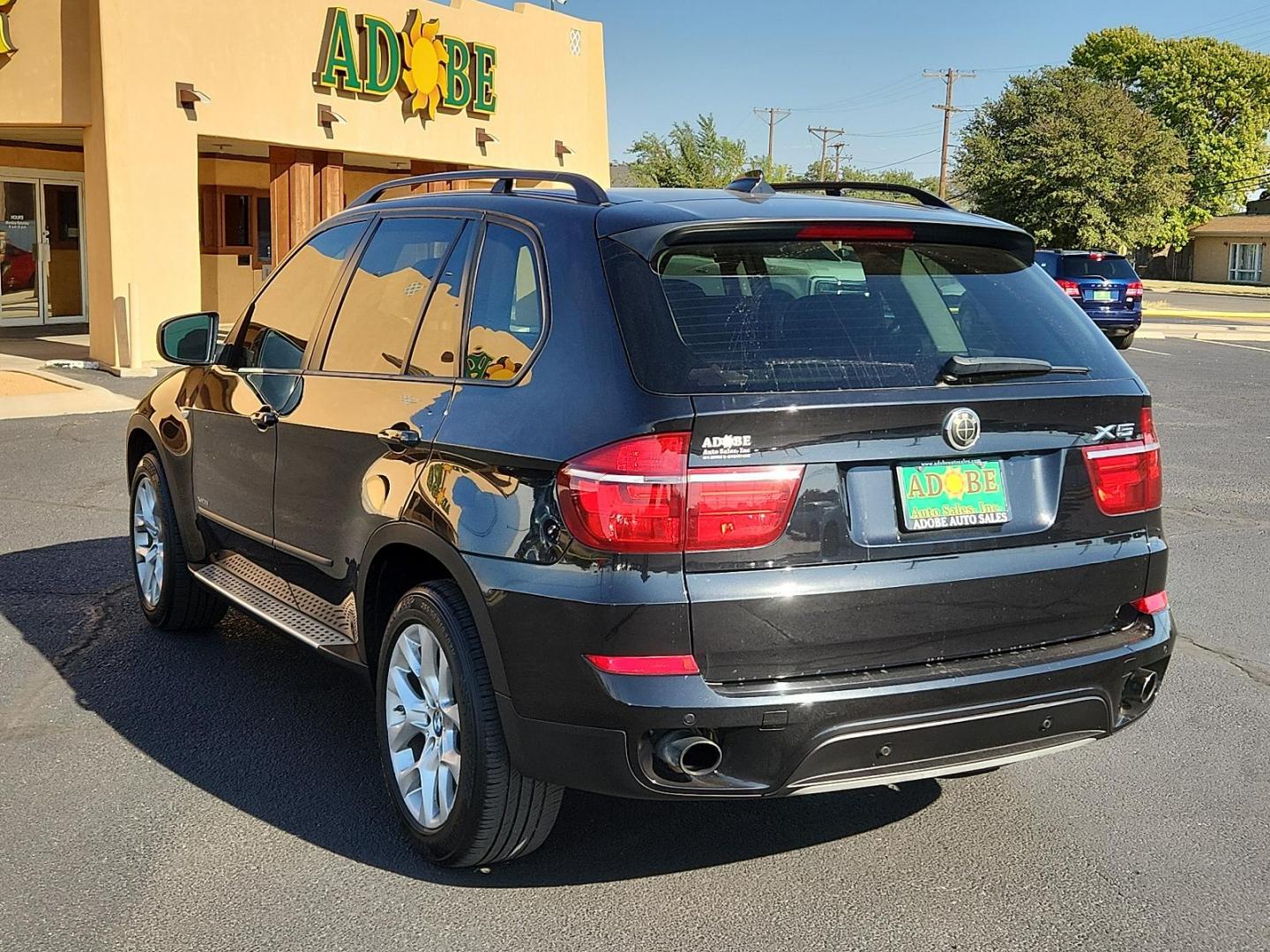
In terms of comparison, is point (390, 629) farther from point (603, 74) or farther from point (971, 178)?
point (971, 178)

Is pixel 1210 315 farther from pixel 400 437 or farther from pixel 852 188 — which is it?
pixel 400 437

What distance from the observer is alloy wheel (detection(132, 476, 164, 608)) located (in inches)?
236

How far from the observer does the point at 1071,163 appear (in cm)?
5203

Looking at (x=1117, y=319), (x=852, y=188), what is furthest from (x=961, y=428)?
(x=1117, y=319)

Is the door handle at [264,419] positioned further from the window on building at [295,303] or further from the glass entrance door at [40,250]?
the glass entrance door at [40,250]

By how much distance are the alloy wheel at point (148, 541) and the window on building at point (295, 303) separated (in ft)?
3.34

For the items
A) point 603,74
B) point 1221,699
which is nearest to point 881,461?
point 1221,699

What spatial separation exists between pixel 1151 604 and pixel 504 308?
196 centimetres

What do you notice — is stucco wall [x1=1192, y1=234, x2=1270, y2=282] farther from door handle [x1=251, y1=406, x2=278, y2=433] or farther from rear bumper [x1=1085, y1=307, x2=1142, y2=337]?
door handle [x1=251, y1=406, x2=278, y2=433]

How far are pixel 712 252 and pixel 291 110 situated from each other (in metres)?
17.9

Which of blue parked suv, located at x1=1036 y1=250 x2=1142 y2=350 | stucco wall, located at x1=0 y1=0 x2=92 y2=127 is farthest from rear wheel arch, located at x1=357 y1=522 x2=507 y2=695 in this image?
blue parked suv, located at x1=1036 y1=250 x2=1142 y2=350

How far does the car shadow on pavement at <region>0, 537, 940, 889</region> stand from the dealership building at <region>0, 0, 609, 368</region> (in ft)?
40.1

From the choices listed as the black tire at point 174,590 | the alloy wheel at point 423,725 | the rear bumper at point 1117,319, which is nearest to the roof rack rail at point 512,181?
the alloy wheel at point 423,725

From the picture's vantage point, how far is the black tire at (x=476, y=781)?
3574 millimetres
